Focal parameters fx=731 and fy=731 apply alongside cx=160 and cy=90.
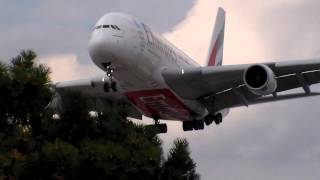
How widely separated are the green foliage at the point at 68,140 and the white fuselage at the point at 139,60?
19.5 metres

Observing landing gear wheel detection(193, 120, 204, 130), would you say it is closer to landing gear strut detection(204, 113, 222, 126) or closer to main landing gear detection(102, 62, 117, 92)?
landing gear strut detection(204, 113, 222, 126)

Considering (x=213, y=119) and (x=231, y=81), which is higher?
(x=231, y=81)

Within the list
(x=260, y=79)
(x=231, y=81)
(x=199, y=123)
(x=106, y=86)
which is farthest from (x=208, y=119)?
(x=106, y=86)

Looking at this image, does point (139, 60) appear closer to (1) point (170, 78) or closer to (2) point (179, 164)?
(1) point (170, 78)

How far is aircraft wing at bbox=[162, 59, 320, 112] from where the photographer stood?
3553 cm

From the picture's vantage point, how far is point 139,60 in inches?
1326

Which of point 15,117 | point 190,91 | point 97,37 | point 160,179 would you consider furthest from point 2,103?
point 190,91

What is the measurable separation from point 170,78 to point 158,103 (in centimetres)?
137

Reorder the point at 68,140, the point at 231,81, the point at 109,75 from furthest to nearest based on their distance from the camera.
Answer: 1. the point at 231,81
2. the point at 109,75
3. the point at 68,140

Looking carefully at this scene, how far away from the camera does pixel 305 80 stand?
120 ft

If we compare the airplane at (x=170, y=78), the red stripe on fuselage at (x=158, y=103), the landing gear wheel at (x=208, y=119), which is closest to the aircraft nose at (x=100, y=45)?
the airplane at (x=170, y=78)

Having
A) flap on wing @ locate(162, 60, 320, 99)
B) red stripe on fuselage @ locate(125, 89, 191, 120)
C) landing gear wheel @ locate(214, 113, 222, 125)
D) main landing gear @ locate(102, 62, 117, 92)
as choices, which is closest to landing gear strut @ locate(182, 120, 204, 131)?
landing gear wheel @ locate(214, 113, 222, 125)

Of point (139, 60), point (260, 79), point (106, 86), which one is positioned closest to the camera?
point (106, 86)

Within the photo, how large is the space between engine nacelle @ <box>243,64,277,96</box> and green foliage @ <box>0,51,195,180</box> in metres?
21.8
